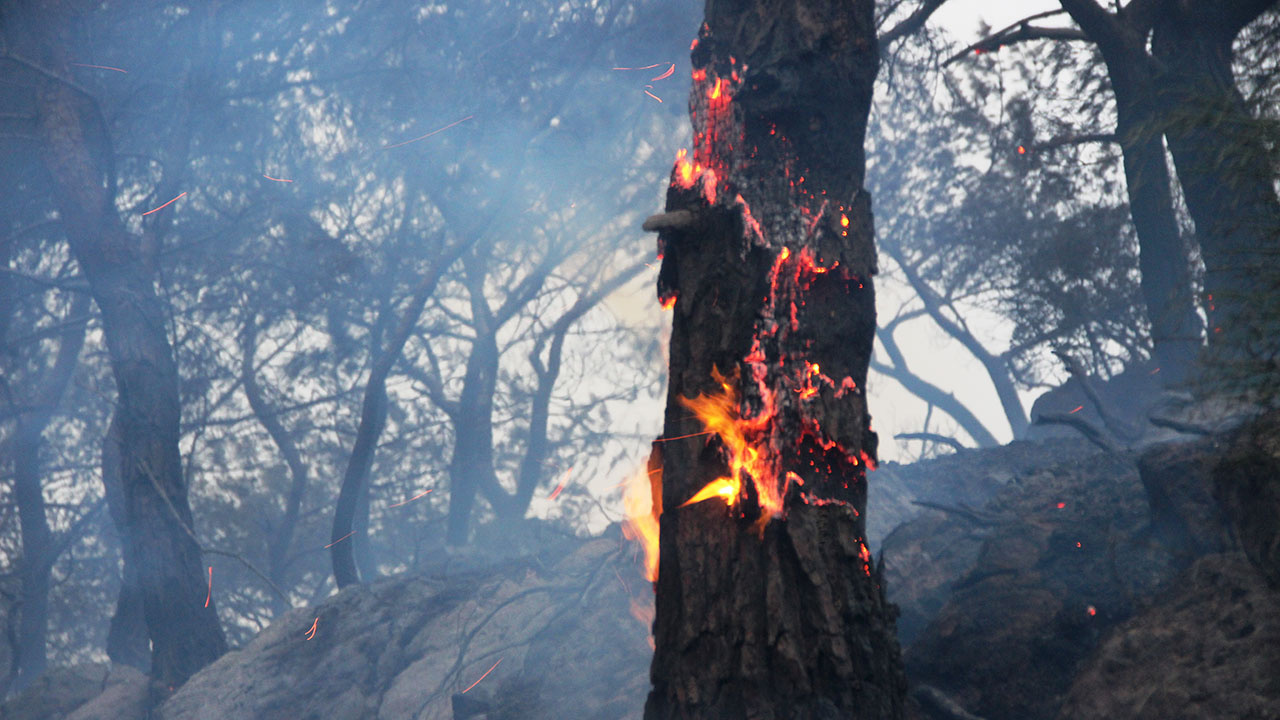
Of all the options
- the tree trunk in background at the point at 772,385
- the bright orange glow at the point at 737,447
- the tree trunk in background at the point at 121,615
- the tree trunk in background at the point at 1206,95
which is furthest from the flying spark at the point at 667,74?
the bright orange glow at the point at 737,447

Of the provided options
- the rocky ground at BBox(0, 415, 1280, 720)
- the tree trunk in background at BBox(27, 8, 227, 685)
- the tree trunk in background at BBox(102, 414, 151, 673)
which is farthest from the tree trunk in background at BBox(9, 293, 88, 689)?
the rocky ground at BBox(0, 415, 1280, 720)

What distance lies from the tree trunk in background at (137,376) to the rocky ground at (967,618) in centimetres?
76

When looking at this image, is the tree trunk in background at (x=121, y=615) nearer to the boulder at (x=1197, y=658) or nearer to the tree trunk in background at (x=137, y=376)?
the tree trunk in background at (x=137, y=376)

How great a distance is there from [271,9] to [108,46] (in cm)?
205

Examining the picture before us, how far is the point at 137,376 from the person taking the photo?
924 cm

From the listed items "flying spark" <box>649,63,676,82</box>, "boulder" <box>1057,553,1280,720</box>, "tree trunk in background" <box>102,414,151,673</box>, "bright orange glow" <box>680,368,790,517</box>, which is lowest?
"boulder" <box>1057,553,1280,720</box>

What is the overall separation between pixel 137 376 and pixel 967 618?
903cm

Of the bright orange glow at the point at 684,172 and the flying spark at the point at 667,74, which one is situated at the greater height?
the flying spark at the point at 667,74

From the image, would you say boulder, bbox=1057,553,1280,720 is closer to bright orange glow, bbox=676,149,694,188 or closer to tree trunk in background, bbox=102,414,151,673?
bright orange glow, bbox=676,149,694,188

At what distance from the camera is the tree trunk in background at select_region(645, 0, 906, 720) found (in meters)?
2.79

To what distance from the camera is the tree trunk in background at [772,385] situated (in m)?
Result: 2.79

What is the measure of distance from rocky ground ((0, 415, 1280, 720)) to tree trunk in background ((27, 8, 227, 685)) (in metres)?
0.76

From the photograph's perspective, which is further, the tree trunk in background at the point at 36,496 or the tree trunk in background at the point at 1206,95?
the tree trunk in background at the point at 36,496

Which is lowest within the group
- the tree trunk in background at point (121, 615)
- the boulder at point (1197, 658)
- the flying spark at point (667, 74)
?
the boulder at point (1197, 658)
